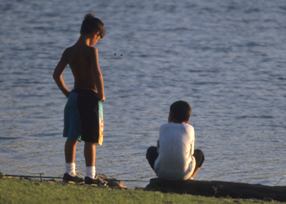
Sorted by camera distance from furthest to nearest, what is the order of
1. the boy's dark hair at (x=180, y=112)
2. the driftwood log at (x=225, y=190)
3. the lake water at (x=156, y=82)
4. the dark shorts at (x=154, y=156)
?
the lake water at (x=156, y=82)
the dark shorts at (x=154, y=156)
the boy's dark hair at (x=180, y=112)
the driftwood log at (x=225, y=190)

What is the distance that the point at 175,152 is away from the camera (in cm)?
1023

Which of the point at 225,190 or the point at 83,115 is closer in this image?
the point at 225,190

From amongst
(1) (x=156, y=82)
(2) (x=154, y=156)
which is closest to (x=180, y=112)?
(2) (x=154, y=156)

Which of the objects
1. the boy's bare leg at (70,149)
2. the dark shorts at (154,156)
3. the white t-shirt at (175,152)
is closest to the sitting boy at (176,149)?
the white t-shirt at (175,152)

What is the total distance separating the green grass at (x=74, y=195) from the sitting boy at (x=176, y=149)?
87 centimetres

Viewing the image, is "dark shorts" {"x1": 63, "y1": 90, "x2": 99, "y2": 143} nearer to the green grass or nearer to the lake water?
the green grass

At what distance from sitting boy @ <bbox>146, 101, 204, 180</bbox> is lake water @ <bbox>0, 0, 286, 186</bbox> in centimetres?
230

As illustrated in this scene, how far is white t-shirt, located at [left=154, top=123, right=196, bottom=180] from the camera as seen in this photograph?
33.6 feet

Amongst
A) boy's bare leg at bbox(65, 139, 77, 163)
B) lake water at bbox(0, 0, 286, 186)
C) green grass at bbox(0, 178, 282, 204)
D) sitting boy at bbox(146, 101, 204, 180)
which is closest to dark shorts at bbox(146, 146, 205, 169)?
sitting boy at bbox(146, 101, 204, 180)

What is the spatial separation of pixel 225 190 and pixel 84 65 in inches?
67.9

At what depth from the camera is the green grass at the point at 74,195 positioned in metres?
8.66

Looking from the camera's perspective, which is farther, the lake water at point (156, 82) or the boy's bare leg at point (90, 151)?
the lake water at point (156, 82)

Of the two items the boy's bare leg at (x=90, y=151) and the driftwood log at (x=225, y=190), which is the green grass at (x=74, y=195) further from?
the boy's bare leg at (x=90, y=151)

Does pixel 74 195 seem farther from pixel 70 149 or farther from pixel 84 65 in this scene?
pixel 84 65
